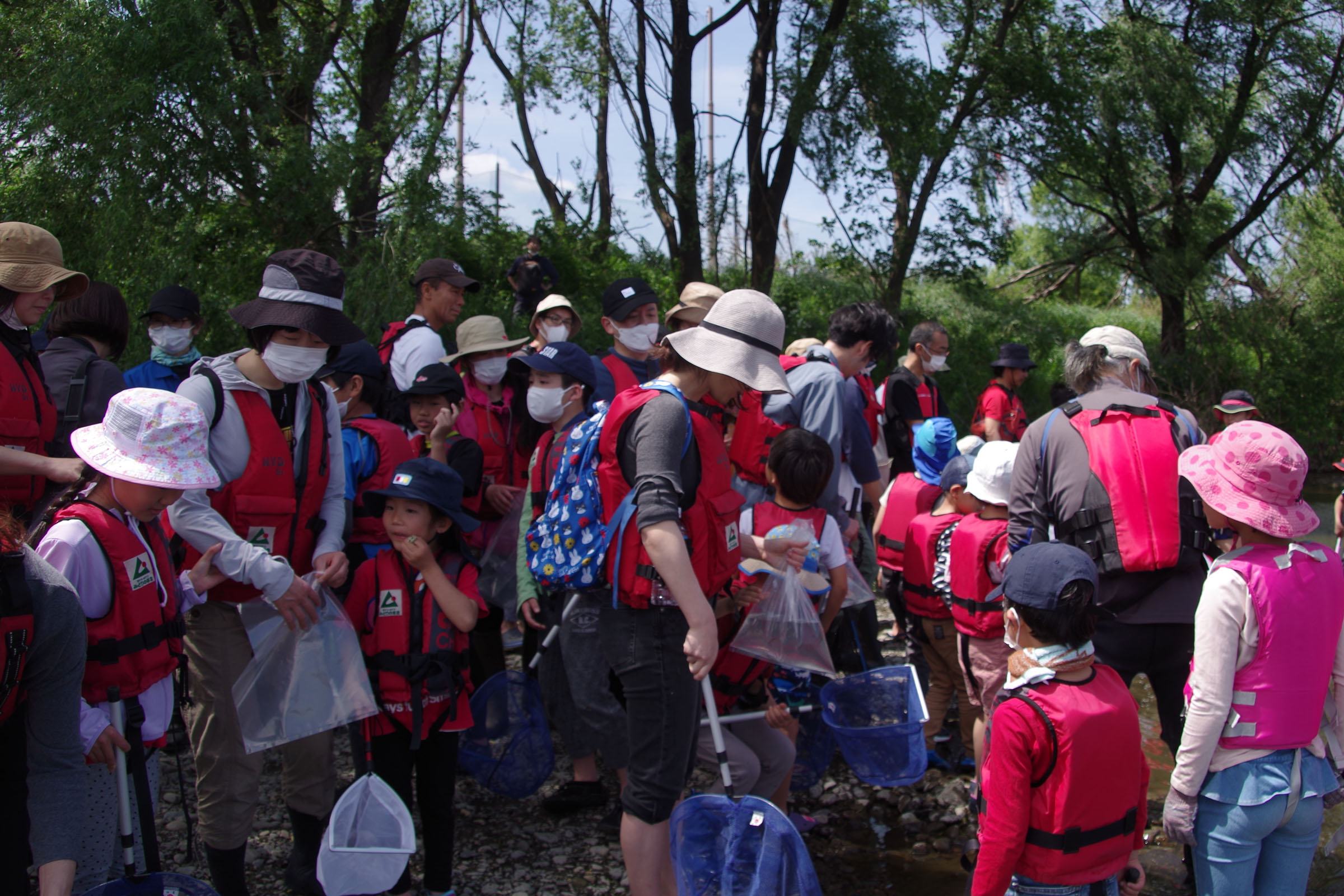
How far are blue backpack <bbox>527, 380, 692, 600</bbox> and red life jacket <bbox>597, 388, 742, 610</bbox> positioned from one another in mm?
33

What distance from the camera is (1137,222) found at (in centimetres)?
1538

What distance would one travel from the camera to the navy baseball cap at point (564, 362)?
4.31 m

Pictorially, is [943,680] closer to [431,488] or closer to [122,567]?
[431,488]

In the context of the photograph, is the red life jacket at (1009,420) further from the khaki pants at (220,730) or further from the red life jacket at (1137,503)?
the khaki pants at (220,730)

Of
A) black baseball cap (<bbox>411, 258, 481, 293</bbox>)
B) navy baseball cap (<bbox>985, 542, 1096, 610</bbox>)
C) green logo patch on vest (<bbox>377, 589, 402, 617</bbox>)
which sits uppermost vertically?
black baseball cap (<bbox>411, 258, 481, 293</bbox>)

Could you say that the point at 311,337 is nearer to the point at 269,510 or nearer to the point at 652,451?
the point at 269,510

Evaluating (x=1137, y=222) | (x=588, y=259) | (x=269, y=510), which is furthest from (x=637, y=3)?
(x=269, y=510)

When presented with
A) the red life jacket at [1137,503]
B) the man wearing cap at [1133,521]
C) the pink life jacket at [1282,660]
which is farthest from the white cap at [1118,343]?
the pink life jacket at [1282,660]

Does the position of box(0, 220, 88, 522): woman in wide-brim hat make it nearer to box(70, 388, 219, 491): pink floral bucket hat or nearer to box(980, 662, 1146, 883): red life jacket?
box(70, 388, 219, 491): pink floral bucket hat

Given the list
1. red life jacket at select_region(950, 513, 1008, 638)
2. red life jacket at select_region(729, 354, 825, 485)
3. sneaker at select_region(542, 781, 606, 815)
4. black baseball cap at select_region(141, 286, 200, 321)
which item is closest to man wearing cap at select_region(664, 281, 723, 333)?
red life jacket at select_region(729, 354, 825, 485)

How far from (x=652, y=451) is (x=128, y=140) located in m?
5.52

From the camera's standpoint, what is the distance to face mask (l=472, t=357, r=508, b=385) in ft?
16.8

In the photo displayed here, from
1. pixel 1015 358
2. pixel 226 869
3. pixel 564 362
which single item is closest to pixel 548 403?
pixel 564 362

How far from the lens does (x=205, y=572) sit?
2.95m
